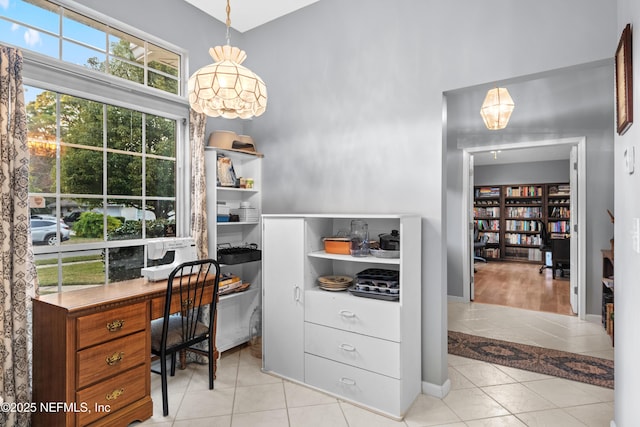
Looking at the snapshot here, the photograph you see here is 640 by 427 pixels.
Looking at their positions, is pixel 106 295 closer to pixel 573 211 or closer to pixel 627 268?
pixel 627 268

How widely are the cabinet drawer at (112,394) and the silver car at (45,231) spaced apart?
41.5 inches

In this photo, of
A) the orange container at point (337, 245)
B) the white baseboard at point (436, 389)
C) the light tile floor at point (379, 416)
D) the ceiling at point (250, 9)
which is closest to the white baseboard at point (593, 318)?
the light tile floor at point (379, 416)

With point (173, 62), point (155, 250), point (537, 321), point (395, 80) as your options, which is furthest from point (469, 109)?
point (155, 250)

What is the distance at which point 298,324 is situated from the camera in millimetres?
2732

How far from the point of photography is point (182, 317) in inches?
95.3

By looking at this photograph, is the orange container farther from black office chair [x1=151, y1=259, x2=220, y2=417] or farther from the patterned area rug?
the patterned area rug

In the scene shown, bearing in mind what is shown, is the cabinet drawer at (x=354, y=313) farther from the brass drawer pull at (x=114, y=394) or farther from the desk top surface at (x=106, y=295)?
the brass drawer pull at (x=114, y=394)

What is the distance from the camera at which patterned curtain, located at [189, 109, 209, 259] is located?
312cm

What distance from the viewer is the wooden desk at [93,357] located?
6.25ft

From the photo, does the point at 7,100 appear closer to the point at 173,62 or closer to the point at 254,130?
the point at 173,62

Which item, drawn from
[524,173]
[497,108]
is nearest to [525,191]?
[524,173]

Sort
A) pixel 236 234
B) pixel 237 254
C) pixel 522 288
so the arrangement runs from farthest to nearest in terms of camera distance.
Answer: pixel 522 288 < pixel 236 234 < pixel 237 254

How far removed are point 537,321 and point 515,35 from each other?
342 cm

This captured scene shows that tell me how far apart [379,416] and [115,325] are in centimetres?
173
